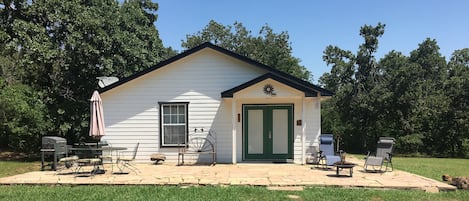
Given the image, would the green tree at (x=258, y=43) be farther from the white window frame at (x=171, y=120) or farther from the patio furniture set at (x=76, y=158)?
the patio furniture set at (x=76, y=158)

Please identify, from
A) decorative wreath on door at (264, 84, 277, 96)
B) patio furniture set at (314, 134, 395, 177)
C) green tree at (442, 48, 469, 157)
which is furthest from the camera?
green tree at (442, 48, 469, 157)

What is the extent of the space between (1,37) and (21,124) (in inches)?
147

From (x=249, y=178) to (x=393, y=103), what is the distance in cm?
1602

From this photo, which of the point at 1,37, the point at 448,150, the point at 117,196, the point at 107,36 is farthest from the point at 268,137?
the point at 448,150

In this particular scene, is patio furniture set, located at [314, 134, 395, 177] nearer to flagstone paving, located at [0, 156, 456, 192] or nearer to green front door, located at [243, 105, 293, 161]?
flagstone paving, located at [0, 156, 456, 192]

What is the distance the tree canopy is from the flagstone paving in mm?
12876

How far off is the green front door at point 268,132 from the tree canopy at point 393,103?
11413mm

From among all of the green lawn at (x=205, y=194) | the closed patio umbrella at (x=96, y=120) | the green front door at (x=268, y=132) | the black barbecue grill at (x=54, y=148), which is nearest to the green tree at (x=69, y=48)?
the black barbecue grill at (x=54, y=148)

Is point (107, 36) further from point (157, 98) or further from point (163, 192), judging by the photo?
point (163, 192)

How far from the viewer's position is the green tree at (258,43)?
31438 millimetres

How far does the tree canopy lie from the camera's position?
72.3 ft

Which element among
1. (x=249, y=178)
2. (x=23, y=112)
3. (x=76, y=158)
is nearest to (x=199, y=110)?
(x=76, y=158)

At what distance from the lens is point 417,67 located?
2180 centimetres

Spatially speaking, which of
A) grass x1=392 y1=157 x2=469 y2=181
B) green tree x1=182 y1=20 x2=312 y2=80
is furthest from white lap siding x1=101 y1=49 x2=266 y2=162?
green tree x1=182 y1=20 x2=312 y2=80
